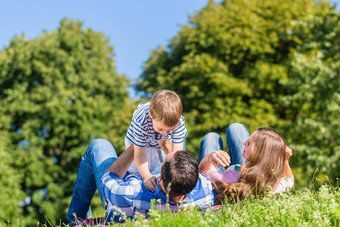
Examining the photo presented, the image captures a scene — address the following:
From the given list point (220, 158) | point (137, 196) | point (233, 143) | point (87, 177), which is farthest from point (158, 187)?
point (233, 143)

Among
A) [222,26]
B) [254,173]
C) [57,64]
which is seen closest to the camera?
[254,173]

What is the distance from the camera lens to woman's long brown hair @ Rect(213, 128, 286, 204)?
320cm

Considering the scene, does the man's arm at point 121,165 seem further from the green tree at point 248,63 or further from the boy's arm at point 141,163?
the green tree at point 248,63

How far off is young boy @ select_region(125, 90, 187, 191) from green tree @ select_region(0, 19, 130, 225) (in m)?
13.5

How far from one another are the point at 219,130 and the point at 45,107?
28.9ft

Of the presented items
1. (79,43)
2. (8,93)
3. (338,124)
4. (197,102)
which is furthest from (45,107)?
(338,124)

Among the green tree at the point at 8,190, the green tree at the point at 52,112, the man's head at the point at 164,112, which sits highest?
the green tree at the point at 52,112

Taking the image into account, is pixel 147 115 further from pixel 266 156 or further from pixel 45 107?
pixel 45 107

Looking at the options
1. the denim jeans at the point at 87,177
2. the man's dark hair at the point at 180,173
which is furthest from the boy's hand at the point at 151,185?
the denim jeans at the point at 87,177

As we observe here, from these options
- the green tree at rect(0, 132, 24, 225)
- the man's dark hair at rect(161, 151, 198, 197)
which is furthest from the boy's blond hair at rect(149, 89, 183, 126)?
the green tree at rect(0, 132, 24, 225)

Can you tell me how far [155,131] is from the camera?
3914 mm

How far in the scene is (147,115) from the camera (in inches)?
152

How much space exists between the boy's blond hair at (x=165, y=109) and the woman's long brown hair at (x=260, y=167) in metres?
0.70

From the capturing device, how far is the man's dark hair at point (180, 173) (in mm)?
2715
